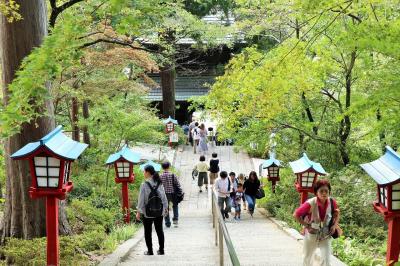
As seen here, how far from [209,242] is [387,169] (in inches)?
177

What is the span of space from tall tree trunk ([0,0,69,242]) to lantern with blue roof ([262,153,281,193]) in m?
9.70

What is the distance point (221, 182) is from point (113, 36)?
563cm

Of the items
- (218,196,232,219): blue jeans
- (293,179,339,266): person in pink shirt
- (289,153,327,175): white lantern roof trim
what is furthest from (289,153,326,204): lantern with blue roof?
(293,179,339,266): person in pink shirt

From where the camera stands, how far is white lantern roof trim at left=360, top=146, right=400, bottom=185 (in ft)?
22.1

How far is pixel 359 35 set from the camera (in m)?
7.79

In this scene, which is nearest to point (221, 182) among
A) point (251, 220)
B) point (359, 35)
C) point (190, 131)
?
point (251, 220)

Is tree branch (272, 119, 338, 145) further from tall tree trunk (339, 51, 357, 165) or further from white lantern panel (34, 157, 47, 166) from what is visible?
white lantern panel (34, 157, 47, 166)

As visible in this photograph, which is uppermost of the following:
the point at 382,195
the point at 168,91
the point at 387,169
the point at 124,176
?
the point at 168,91

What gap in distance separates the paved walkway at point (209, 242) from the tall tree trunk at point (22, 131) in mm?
1757

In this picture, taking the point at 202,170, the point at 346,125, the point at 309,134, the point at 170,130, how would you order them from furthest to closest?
1. the point at 170,130
2. the point at 202,170
3. the point at 309,134
4. the point at 346,125

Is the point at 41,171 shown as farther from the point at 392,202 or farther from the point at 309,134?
the point at 309,134

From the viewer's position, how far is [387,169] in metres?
7.02

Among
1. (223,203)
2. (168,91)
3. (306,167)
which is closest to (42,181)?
(306,167)

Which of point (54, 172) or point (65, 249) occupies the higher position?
point (54, 172)
